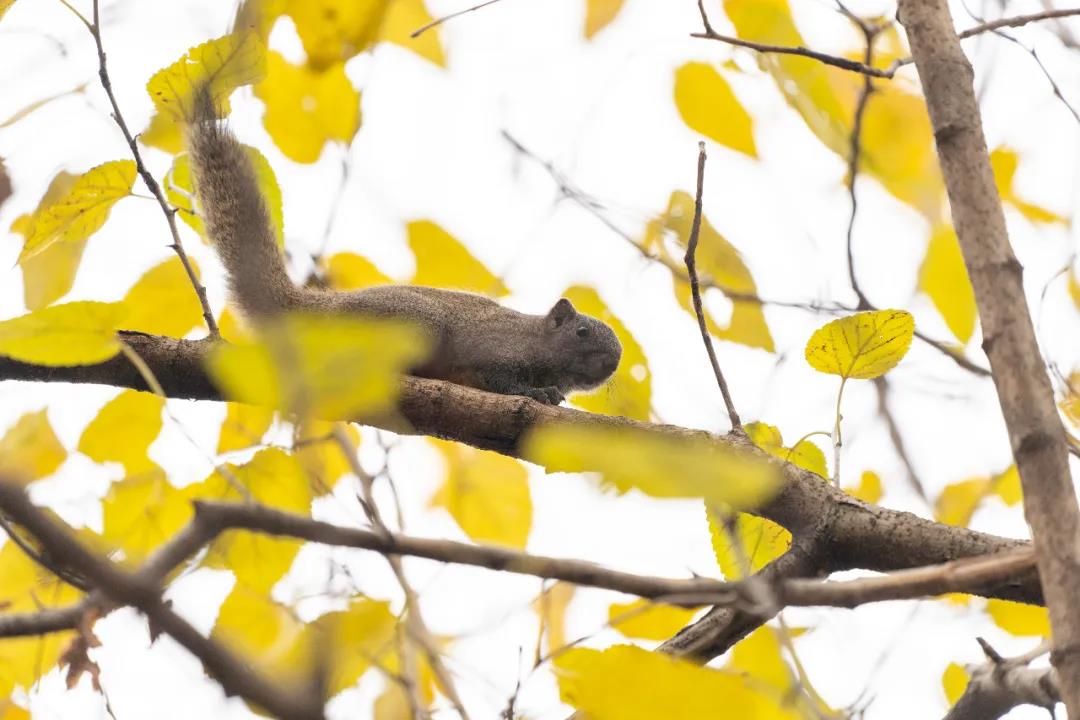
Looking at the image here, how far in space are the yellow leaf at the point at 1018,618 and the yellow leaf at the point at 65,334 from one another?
6.57 ft

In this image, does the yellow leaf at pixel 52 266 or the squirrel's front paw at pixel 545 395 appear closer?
the yellow leaf at pixel 52 266

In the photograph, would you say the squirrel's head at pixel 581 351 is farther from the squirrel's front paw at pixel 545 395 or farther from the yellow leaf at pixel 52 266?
the yellow leaf at pixel 52 266

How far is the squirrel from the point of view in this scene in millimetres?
4457

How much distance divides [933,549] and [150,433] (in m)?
1.92

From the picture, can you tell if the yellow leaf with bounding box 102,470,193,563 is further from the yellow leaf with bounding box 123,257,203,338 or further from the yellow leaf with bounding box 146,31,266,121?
the yellow leaf with bounding box 146,31,266,121

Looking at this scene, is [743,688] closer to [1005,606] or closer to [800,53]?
[800,53]

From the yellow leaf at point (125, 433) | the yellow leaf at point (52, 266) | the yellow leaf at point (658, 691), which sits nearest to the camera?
the yellow leaf at point (658, 691)

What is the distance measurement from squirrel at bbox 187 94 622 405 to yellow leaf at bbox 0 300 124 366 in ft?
6.15

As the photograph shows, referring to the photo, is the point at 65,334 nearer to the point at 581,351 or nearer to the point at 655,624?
the point at 655,624

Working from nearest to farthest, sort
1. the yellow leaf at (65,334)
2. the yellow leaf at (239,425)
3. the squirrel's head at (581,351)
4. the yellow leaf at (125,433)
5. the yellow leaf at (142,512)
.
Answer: the yellow leaf at (65,334) → the yellow leaf at (142,512) → the yellow leaf at (125,433) → the yellow leaf at (239,425) → the squirrel's head at (581,351)

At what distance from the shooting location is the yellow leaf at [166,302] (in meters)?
3.13

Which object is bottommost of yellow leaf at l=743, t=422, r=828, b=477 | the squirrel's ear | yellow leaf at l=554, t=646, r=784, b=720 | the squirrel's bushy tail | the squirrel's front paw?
yellow leaf at l=554, t=646, r=784, b=720

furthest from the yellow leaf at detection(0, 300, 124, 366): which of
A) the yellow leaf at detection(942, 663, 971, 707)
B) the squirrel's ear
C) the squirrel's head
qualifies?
the squirrel's ear

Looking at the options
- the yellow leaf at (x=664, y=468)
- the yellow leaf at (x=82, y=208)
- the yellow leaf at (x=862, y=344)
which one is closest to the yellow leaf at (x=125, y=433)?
the yellow leaf at (x=82, y=208)
